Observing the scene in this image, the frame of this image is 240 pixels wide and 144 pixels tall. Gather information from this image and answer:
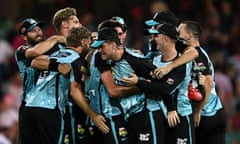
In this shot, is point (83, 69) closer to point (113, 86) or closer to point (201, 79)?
point (113, 86)

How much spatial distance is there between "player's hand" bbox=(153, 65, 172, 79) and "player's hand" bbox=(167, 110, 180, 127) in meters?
0.42

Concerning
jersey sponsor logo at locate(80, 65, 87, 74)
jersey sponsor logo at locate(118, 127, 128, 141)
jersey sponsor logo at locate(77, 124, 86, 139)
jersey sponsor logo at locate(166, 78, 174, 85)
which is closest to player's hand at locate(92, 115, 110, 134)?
jersey sponsor logo at locate(118, 127, 128, 141)

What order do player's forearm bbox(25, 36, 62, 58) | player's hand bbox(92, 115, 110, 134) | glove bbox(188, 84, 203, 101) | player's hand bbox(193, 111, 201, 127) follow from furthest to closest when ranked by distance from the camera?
player's hand bbox(193, 111, 201, 127) < glove bbox(188, 84, 203, 101) < player's forearm bbox(25, 36, 62, 58) < player's hand bbox(92, 115, 110, 134)

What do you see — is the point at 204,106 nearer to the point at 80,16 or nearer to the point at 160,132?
the point at 160,132

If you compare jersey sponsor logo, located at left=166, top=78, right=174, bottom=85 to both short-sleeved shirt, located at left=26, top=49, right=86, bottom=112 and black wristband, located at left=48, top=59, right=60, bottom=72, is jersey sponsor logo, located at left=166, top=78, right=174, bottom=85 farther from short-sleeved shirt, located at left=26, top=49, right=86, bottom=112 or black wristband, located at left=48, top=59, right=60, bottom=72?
black wristband, located at left=48, top=59, right=60, bottom=72

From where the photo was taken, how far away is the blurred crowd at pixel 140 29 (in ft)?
55.6

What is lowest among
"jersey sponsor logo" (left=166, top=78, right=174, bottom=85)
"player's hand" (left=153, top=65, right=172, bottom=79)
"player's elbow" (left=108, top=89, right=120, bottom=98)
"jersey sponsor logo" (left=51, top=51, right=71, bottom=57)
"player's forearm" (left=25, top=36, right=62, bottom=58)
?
"player's elbow" (left=108, top=89, right=120, bottom=98)

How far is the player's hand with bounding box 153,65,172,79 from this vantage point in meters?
11.3

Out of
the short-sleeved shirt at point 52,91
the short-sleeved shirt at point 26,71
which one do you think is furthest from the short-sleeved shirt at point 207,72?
the short-sleeved shirt at point 26,71

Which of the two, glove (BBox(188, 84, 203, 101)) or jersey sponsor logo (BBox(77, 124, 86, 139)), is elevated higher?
glove (BBox(188, 84, 203, 101))

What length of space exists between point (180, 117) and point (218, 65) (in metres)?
6.21

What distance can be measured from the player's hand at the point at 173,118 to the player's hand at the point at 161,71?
0.42 metres

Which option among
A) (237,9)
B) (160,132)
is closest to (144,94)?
(160,132)

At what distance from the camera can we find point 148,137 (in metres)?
11.2
